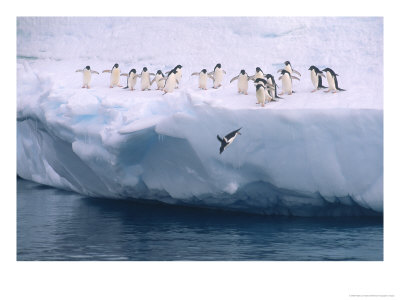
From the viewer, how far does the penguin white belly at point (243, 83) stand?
31.6 ft

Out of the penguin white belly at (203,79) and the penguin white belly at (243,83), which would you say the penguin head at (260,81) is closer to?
the penguin white belly at (243,83)

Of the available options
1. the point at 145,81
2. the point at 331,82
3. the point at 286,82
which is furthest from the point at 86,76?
the point at 331,82

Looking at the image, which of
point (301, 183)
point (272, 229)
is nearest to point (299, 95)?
point (301, 183)

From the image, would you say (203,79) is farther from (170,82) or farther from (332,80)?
(332,80)

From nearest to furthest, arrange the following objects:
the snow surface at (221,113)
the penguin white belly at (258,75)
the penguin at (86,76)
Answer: the snow surface at (221,113) → the penguin white belly at (258,75) → the penguin at (86,76)

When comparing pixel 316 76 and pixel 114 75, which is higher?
pixel 114 75

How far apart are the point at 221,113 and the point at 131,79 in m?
1.66

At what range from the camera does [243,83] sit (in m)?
9.65

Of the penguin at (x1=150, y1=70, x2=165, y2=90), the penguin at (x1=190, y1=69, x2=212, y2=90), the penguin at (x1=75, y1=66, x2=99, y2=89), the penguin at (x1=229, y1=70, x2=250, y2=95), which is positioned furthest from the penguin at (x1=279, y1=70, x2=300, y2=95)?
the penguin at (x1=75, y1=66, x2=99, y2=89)

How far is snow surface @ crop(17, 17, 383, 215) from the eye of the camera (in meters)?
9.23

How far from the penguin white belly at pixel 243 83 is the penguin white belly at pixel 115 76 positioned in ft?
6.09

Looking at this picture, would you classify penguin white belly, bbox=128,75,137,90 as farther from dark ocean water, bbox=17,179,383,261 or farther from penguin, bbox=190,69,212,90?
dark ocean water, bbox=17,179,383,261

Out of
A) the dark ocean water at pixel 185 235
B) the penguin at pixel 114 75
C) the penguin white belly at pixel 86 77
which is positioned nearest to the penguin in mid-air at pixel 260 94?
the dark ocean water at pixel 185 235
